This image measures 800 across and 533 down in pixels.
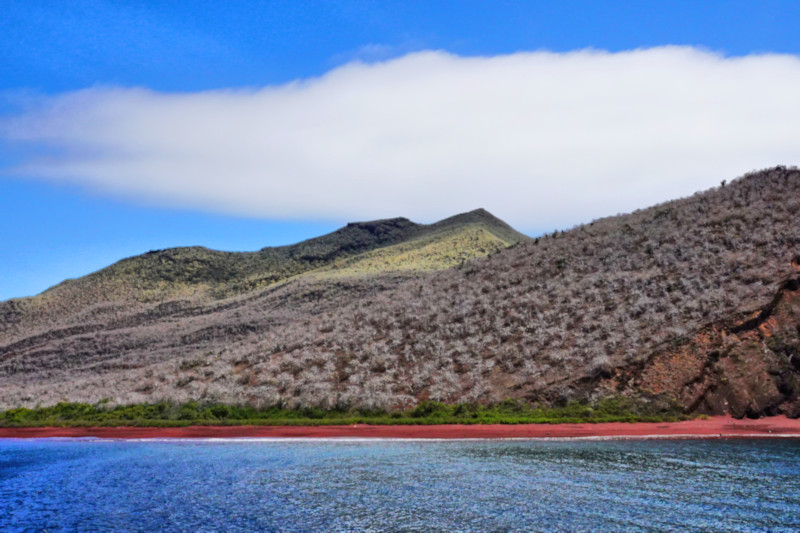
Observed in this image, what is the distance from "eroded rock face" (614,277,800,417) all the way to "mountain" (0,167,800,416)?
0.22ft

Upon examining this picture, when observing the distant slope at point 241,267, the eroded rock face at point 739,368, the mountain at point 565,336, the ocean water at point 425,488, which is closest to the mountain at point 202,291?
the distant slope at point 241,267

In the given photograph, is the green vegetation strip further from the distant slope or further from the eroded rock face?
the distant slope

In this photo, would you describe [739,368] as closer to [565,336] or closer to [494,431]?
[565,336]

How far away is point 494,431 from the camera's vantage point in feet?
89.4

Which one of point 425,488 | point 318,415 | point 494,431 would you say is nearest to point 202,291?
point 318,415

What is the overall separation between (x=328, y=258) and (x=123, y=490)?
103 meters

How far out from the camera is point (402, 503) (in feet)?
47.3

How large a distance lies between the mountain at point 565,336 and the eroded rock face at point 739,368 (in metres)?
0.07

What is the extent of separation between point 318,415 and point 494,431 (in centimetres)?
1180

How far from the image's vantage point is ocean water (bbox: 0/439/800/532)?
42.6 ft

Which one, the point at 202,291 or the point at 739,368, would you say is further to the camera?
the point at 202,291

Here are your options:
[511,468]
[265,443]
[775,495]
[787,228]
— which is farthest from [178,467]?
[787,228]

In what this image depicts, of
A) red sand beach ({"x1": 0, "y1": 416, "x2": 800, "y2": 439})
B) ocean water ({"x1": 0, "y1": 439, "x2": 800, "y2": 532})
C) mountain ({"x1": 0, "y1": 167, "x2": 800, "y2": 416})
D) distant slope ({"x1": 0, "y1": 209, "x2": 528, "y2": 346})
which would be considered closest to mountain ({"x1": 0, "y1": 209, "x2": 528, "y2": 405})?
distant slope ({"x1": 0, "y1": 209, "x2": 528, "y2": 346})

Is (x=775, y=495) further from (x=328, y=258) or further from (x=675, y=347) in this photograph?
(x=328, y=258)
